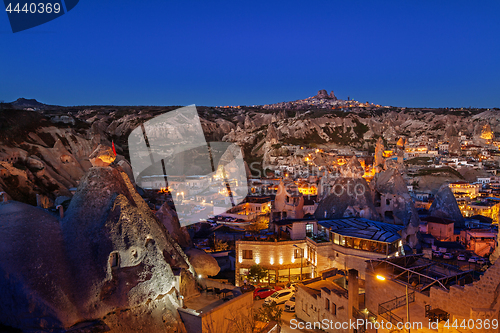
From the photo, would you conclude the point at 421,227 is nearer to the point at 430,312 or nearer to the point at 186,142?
the point at 430,312

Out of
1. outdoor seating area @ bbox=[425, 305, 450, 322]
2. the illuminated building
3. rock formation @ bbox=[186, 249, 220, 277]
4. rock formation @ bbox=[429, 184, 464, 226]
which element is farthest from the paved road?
the illuminated building

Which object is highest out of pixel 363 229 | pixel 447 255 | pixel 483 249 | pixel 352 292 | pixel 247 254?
pixel 363 229

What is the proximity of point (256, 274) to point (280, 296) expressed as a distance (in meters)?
1.74

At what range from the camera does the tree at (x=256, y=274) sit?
1723 cm

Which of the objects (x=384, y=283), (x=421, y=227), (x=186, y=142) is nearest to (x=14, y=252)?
(x=384, y=283)

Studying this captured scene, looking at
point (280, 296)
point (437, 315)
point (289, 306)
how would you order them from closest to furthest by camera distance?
point (437, 315) → point (289, 306) → point (280, 296)

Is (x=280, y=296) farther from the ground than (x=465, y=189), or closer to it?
closer to it

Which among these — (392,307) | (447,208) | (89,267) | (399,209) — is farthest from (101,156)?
(447,208)

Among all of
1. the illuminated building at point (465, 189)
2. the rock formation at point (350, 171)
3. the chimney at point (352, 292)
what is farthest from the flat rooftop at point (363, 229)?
the illuminated building at point (465, 189)

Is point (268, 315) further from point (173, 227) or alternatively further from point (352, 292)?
point (173, 227)

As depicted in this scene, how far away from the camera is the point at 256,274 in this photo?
17266 mm

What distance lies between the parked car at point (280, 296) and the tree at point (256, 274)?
4.21ft

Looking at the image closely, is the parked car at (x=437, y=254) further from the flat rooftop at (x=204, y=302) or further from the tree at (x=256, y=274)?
the flat rooftop at (x=204, y=302)

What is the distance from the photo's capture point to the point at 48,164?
3972 cm
